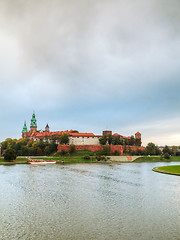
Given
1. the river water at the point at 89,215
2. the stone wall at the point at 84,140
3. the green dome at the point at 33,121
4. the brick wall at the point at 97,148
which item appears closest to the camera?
the river water at the point at 89,215

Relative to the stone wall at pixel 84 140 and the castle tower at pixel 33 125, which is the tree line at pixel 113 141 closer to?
the stone wall at pixel 84 140

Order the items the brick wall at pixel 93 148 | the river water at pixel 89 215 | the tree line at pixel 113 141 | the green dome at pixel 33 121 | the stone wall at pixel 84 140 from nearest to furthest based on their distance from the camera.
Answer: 1. the river water at pixel 89 215
2. the brick wall at pixel 93 148
3. the tree line at pixel 113 141
4. the stone wall at pixel 84 140
5. the green dome at pixel 33 121

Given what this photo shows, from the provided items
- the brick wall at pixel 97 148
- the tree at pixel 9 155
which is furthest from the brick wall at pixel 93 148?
the tree at pixel 9 155

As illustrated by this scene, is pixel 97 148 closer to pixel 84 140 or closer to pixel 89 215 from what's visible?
pixel 84 140

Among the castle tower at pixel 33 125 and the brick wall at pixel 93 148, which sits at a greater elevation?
the castle tower at pixel 33 125

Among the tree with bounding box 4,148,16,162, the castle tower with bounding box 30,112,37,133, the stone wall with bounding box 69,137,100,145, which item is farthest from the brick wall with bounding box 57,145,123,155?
the castle tower with bounding box 30,112,37,133

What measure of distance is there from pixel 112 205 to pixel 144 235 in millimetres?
5616

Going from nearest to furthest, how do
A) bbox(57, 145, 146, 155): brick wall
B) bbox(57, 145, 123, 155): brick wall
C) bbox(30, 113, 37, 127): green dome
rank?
bbox(57, 145, 123, 155): brick wall
bbox(57, 145, 146, 155): brick wall
bbox(30, 113, 37, 127): green dome

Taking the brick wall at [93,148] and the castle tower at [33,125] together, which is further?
the castle tower at [33,125]

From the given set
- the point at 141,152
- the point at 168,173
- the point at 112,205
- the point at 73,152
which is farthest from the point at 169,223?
the point at 141,152

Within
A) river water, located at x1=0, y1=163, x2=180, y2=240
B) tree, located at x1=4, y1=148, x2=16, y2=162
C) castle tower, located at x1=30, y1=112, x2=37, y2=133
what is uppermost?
castle tower, located at x1=30, y1=112, x2=37, y2=133

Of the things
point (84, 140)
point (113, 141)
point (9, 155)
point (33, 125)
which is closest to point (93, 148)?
point (113, 141)

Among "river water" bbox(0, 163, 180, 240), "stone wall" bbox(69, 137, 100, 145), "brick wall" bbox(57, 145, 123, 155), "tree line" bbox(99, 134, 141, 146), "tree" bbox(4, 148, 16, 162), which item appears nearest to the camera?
"river water" bbox(0, 163, 180, 240)

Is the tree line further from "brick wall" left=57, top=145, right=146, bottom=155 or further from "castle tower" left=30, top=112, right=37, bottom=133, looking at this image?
"castle tower" left=30, top=112, right=37, bottom=133
